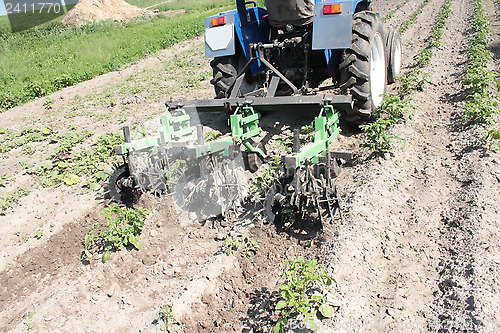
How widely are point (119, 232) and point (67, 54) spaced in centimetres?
1157

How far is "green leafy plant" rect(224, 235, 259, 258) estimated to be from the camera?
355 centimetres

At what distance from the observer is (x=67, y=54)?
13312mm

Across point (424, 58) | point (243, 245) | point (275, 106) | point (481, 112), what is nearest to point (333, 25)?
point (275, 106)

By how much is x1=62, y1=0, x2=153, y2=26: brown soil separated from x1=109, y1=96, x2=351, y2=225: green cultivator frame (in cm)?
2159

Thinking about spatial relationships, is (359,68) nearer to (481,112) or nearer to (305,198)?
(481,112)

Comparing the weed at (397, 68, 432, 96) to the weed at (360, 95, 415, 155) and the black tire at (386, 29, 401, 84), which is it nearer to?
the black tire at (386, 29, 401, 84)

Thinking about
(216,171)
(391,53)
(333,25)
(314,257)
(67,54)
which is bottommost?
(314,257)

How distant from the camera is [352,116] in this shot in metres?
5.15

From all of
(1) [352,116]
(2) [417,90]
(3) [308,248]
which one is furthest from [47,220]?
(2) [417,90]

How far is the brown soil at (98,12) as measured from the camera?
79.7 ft

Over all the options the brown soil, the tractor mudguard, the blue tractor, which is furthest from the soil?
the brown soil

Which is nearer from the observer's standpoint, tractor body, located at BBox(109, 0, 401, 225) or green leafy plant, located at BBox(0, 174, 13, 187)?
tractor body, located at BBox(109, 0, 401, 225)

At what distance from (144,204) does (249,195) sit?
1.16m

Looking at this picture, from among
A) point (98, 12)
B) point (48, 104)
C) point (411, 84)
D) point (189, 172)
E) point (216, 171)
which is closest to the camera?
point (216, 171)
